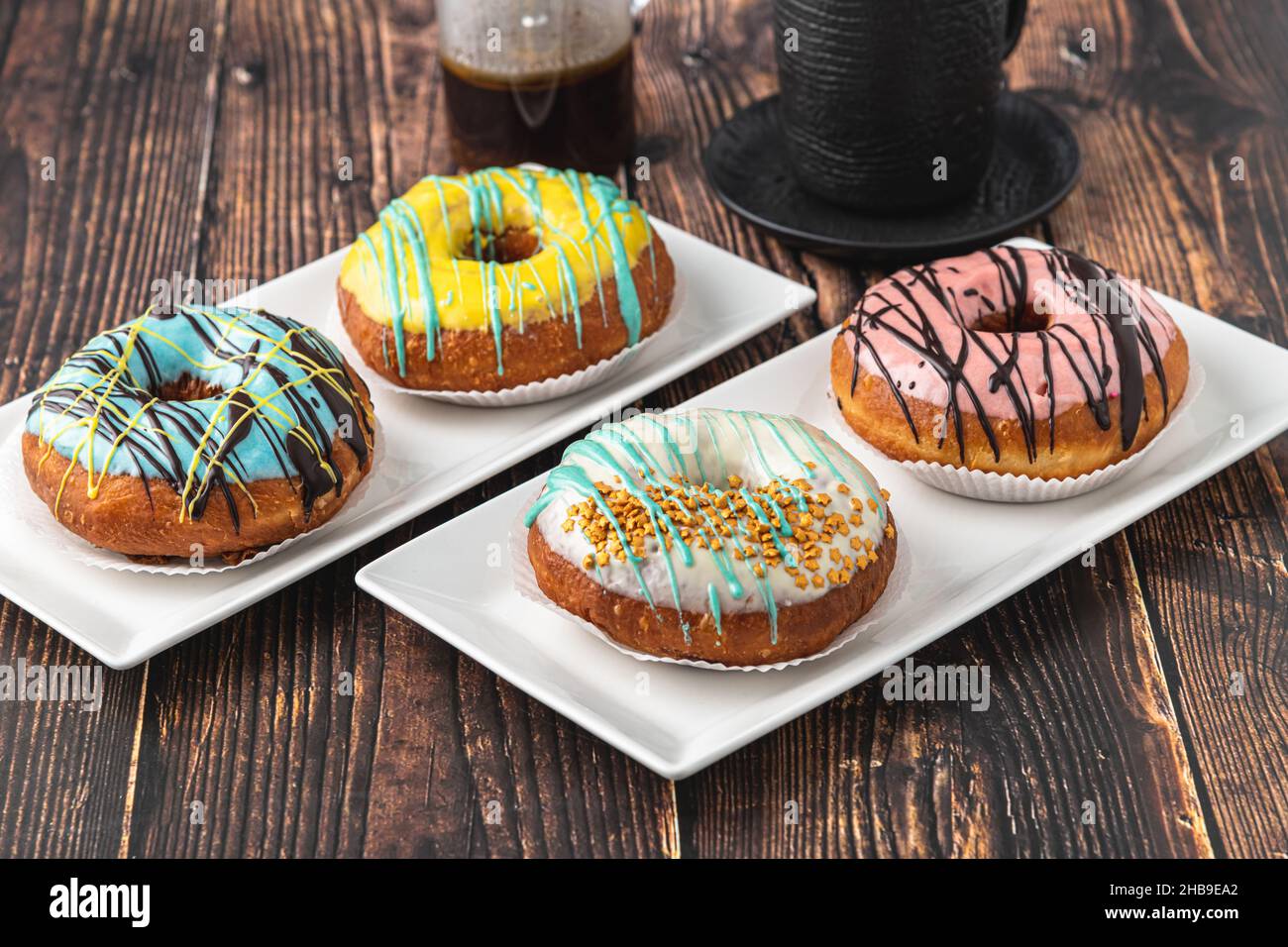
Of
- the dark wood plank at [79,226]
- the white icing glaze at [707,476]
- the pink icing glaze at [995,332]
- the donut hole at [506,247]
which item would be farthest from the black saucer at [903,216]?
the dark wood plank at [79,226]

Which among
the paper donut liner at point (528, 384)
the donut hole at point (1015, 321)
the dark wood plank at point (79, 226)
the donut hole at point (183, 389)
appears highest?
the donut hole at point (1015, 321)

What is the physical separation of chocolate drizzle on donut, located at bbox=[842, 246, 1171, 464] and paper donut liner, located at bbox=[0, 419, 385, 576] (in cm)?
71

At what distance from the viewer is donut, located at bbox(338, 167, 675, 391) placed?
2252 mm

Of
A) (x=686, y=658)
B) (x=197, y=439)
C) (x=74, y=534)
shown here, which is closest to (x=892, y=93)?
(x=686, y=658)

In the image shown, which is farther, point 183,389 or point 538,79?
point 538,79

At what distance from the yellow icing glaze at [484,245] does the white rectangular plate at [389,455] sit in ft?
0.47

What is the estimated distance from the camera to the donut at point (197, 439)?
194 cm

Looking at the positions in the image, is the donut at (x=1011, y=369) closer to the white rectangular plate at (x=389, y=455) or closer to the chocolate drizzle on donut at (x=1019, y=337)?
the chocolate drizzle on donut at (x=1019, y=337)

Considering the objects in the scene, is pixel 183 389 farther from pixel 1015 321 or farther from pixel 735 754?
pixel 1015 321

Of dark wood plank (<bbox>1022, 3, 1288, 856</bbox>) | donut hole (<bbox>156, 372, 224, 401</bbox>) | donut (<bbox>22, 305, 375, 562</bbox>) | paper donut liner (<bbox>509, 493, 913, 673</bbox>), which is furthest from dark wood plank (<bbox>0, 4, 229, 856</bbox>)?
dark wood plank (<bbox>1022, 3, 1288, 856</bbox>)

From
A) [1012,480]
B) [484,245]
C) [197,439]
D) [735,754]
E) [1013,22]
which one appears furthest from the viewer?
[1013,22]

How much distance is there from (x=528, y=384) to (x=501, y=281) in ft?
0.50

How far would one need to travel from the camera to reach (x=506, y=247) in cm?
245
